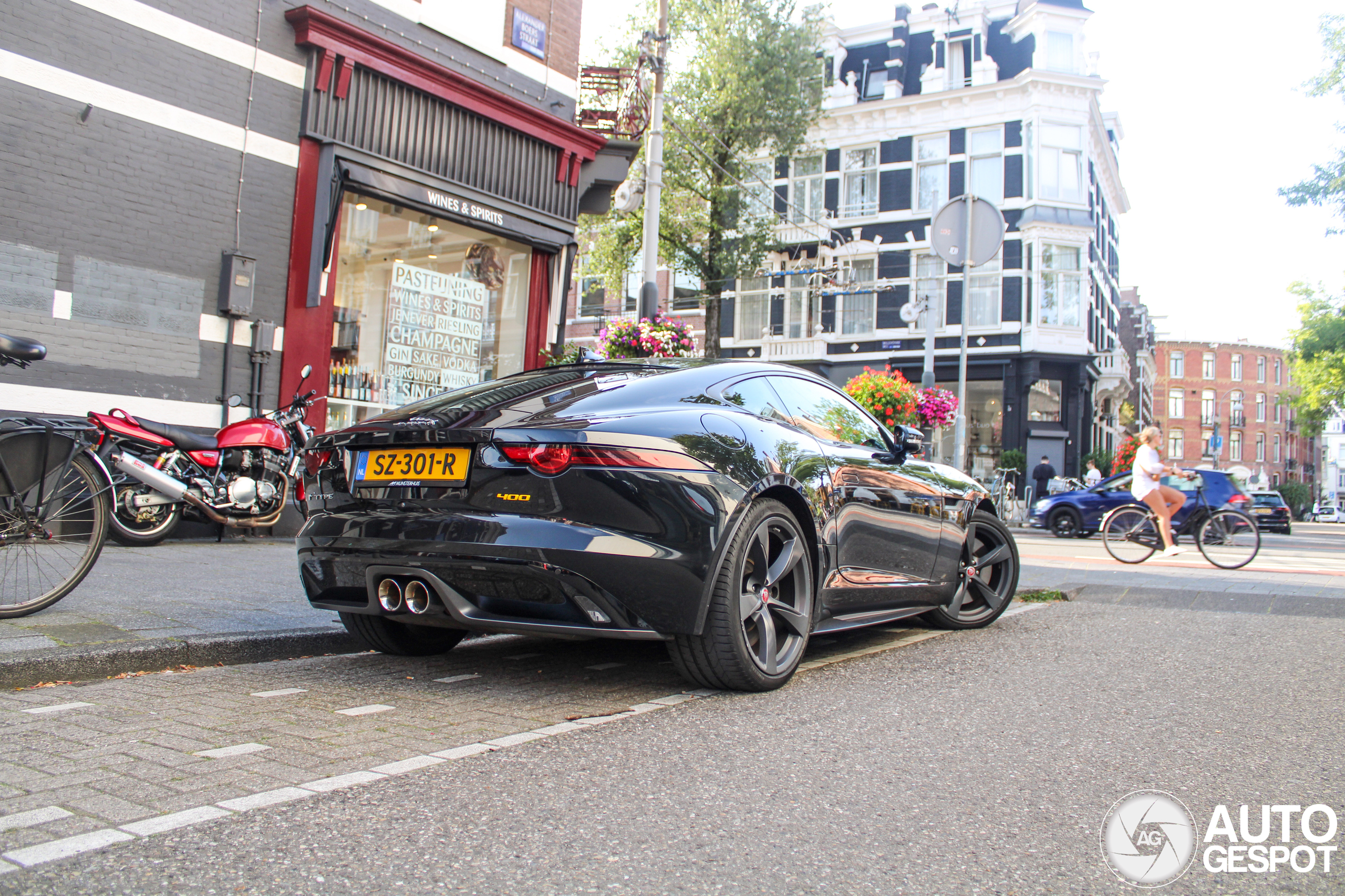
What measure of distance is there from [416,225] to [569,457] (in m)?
8.66

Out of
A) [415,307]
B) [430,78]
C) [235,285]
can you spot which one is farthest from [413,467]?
[430,78]

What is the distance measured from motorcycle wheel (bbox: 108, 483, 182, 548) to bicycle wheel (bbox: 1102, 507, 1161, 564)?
9.69 m

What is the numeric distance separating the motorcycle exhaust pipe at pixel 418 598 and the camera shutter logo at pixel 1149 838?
228cm

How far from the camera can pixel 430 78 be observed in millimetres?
10938

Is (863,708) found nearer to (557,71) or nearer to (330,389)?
(330,389)

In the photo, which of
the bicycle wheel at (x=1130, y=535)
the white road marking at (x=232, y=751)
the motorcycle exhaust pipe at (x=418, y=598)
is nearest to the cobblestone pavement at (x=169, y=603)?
the motorcycle exhaust pipe at (x=418, y=598)

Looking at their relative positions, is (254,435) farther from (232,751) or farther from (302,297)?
(232,751)

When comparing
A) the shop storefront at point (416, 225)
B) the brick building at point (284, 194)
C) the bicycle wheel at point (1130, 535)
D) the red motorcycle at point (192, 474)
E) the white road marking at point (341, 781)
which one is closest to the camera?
the white road marking at point (341, 781)

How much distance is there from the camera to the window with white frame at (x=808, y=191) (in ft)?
114

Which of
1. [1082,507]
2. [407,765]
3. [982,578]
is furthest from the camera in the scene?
[1082,507]

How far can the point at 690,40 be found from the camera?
2777 centimetres

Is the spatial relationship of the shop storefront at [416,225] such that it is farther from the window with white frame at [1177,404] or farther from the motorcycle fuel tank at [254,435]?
the window with white frame at [1177,404]

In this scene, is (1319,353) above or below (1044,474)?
above

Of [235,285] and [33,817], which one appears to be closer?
[33,817]
